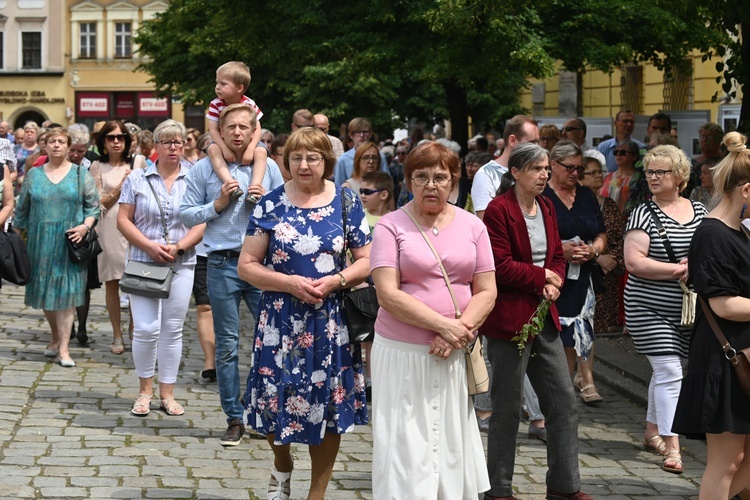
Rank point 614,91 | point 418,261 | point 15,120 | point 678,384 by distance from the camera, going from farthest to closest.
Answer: point 15,120, point 614,91, point 678,384, point 418,261

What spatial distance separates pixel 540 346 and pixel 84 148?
702 centimetres

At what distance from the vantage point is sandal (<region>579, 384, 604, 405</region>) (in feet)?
32.6

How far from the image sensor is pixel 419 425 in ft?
19.7

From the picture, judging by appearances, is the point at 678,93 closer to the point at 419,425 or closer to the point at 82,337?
the point at 82,337

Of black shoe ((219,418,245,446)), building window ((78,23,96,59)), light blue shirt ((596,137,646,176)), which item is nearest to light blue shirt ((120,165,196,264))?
black shoe ((219,418,245,446))

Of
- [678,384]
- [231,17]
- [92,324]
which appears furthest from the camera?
[231,17]

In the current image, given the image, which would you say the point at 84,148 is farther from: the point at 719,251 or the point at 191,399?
the point at 719,251

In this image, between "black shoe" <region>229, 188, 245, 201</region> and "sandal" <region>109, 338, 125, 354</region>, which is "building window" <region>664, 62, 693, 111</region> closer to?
"sandal" <region>109, 338, 125, 354</region>

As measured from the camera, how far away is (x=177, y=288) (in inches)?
357

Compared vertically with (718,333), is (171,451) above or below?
below

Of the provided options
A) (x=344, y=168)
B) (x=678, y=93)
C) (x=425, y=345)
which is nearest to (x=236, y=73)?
(x=425, y=345)

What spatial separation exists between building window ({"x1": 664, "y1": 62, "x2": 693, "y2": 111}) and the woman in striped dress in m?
17.4

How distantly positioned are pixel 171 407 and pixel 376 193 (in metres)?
2.26

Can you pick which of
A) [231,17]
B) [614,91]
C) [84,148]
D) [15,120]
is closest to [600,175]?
[84,148]
